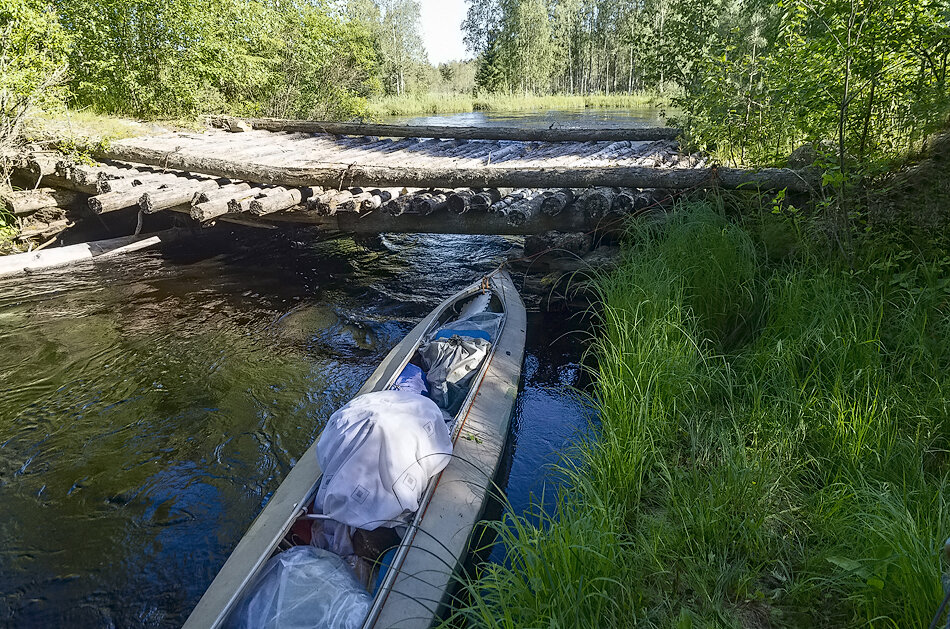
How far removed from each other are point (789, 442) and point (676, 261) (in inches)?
88.8

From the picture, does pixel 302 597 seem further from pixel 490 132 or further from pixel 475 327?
pixel 490 132

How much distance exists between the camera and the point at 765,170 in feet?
18.2

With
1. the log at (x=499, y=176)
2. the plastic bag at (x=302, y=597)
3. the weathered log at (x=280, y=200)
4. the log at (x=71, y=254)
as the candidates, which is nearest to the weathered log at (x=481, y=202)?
the log at (x=499, y=176)

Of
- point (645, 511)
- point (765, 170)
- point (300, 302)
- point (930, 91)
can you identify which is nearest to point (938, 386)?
point (645, 511)

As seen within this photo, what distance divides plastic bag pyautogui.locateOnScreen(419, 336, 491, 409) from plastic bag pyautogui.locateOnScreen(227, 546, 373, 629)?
1.71 metres

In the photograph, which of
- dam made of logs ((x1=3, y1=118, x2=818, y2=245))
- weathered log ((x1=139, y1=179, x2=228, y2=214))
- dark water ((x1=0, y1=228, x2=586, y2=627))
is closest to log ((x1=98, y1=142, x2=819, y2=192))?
dam made of logs ((x1=3, y1=118, x2=818, y2=245))

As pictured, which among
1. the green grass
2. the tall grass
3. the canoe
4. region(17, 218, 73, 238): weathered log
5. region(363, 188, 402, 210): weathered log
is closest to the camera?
the tall grass

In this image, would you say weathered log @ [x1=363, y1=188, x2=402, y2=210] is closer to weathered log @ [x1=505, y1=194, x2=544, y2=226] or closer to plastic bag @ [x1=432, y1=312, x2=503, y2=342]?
weathered log @ [x1=505, y1=194, x2=544, y2=226]

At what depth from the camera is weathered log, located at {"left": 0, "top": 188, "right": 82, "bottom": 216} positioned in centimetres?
806

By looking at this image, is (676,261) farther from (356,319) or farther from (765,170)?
(356,319)

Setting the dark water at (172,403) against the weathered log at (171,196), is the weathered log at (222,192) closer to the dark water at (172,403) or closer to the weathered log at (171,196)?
the weathered log at (171,196)

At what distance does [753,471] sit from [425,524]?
1735 mm

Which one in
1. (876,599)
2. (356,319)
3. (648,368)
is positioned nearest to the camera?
(876,599)

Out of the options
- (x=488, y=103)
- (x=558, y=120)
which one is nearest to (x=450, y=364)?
(x=558, y=120)
